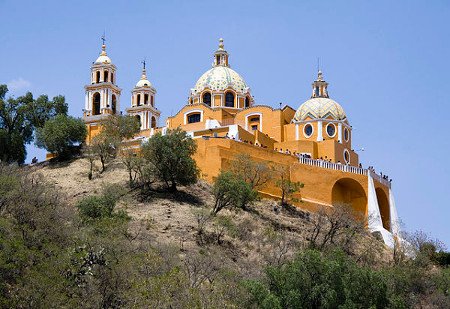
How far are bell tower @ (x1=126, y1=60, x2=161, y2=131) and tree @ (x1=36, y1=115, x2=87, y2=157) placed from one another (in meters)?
9.17

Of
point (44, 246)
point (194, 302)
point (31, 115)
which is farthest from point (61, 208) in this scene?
point (31, 115)

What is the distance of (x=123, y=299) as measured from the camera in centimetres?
2402

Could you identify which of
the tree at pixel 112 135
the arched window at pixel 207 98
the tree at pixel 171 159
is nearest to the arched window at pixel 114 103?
the arched window at pixel 207 98

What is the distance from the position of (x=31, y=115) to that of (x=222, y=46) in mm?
13144

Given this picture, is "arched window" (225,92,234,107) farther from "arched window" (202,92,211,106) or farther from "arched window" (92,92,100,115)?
"arched window" (92,92,100,115)

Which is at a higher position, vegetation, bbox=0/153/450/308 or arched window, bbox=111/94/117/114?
arched window, bbox=111/94/117/114

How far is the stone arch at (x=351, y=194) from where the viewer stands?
137 ft

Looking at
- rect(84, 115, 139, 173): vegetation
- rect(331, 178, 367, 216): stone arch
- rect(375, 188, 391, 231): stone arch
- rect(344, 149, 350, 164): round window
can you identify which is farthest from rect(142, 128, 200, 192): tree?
rect(375, 188, 391, 231): stone arch

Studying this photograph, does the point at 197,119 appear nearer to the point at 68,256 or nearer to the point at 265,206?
the point at 265,206

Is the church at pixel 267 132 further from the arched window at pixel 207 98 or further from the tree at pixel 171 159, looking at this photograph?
the tree at pixel 171 159

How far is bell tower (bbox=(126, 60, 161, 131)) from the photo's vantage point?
52.0 meters

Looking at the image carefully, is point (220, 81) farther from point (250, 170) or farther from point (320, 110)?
point (250, 170)

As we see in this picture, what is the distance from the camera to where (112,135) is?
42094 millimetres

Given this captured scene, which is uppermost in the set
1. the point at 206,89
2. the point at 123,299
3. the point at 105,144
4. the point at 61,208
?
the point at 206,89
